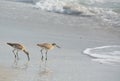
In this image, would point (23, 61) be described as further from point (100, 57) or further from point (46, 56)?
point (100, 57)

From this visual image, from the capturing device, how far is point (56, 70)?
12531 mm

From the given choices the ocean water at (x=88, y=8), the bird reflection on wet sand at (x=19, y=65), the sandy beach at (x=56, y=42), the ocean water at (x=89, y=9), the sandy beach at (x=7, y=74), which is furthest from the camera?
the ocean water at (x=88, y=8)

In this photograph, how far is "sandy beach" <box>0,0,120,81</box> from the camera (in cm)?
1204

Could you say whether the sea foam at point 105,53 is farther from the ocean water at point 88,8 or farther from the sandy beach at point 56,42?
the ocean water at point 88,8

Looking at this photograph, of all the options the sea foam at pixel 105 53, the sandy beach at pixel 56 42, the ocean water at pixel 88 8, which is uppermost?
the ocean water at pixel 88 8

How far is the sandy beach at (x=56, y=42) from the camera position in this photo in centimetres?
1204

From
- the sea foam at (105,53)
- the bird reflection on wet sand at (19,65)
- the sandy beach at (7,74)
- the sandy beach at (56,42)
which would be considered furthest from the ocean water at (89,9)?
the sandy beach at (7,74)

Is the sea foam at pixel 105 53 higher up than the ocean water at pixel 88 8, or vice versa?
the ocean water at pixel 88 8

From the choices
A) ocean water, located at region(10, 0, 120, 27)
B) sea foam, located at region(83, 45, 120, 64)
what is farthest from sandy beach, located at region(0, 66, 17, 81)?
ocean water, located at region(10, 0, 120, 27)

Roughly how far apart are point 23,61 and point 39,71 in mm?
1313

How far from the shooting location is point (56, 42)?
58.6 ft

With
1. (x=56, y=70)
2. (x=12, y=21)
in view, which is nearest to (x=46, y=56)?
(x=56, y=70)

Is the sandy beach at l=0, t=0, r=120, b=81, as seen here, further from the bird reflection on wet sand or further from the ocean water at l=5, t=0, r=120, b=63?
the ocean water at l=5, t=0, r=120, b=63

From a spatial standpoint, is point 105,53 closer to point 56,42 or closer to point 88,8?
point 56,42
